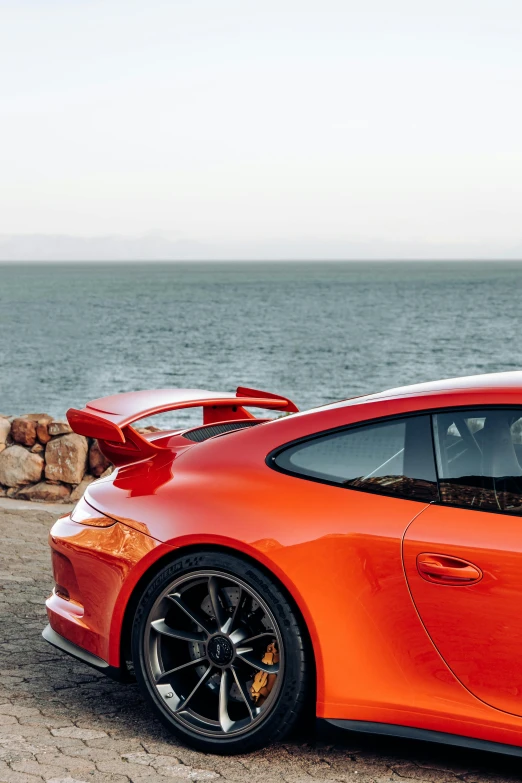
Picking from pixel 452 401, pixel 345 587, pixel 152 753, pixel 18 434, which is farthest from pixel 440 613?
pixel 18 434

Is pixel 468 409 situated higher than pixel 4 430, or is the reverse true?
pixel 468 409

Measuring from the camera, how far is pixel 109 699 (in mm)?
4445

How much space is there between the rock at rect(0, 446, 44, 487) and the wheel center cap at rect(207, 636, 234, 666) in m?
5.96

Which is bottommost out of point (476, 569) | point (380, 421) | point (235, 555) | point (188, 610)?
point (188, 610)

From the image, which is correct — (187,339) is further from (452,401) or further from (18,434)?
(452,401)

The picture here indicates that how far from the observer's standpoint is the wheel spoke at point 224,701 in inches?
146

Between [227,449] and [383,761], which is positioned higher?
[227,449]

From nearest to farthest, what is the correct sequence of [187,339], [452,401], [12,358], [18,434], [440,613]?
1. [440,613]
2. [452,401]
3. [18,434]
4. [12,358]
5. [187,339]

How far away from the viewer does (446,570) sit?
3.26 m

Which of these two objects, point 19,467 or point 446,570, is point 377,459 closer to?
point 446,570

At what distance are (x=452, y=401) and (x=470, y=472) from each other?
0.87 ft

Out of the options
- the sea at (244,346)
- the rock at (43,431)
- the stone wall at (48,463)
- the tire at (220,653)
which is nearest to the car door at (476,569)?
the tire at (220,653)

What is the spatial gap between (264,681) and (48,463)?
6046 millimetres

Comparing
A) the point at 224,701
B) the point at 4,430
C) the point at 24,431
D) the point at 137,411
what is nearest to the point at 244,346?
the point at 4,430
